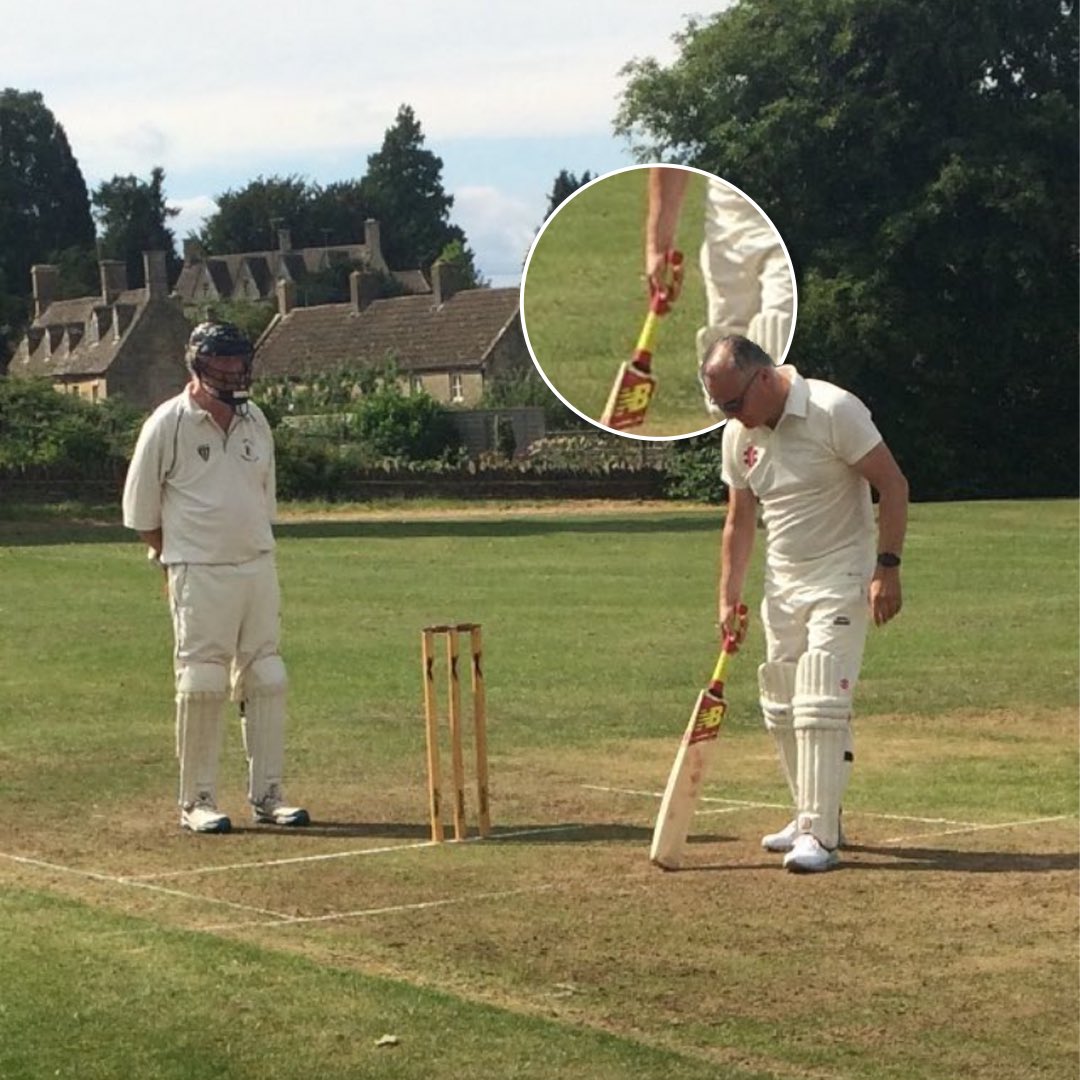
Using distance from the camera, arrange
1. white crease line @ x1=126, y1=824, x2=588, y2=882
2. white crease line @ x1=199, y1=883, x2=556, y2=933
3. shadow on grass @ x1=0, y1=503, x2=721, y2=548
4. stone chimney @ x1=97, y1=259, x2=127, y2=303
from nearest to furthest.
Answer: white crease line @ x1=199, y1=883, x2=556, y2=933, white crease line @ x1=126, y1=824, x2=588, y2=882, shadow on grass @ x1=0, y1=503, x2=721, y2=548, stone chimney @ x1=97, y1=259, x2=127, y2=303

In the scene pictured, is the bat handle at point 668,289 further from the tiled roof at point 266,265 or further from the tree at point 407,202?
the tree at point 407,202

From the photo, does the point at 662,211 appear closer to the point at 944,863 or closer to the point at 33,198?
the point at 944,863

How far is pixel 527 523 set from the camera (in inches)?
1769

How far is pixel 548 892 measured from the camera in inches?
379

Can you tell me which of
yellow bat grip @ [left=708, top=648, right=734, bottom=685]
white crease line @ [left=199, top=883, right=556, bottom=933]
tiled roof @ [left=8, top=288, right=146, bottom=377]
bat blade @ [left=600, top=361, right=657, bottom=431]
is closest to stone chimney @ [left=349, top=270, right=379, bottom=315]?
tiled roof @ [left=8, top=288, right=146, bottom=377]

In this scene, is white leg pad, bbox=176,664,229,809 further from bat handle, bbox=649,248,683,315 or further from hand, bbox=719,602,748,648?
bat handle, bbox=649,248,683,315

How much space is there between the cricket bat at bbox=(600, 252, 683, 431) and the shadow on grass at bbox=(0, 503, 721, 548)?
97.5ft

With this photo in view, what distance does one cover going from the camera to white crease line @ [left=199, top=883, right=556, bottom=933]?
29.7ft

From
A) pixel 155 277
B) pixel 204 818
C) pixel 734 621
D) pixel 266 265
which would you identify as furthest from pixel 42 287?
pixel 734 621

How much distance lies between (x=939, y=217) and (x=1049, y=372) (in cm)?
658

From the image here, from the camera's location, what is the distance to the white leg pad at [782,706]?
10.3m

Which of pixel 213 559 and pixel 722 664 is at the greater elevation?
pixel 213 559

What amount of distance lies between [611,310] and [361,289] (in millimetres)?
69697

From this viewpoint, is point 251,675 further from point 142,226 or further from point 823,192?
point 142,226
